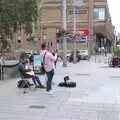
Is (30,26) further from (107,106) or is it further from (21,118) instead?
(21,118)

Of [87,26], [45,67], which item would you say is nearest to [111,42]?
[87,26]

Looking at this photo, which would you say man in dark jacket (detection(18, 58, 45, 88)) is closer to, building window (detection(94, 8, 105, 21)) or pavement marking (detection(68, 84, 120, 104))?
pavement marking (detection(68, 84, 120, 104))

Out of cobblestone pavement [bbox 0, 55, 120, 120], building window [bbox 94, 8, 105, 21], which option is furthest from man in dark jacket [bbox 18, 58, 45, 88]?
building window [bbox 94, 8, 105, 21]

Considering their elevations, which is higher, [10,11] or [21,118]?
[10,11]

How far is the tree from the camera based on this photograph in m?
23.0

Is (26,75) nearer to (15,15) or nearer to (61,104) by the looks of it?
(61,104)

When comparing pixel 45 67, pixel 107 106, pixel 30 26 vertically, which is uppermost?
pixel 30 26

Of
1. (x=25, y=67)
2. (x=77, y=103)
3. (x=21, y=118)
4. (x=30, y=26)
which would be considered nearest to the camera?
(x=21, y=118)

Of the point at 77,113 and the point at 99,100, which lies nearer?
the point at 77,113

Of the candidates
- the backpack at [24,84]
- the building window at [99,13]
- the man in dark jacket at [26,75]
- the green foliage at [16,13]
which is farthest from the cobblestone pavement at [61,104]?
the building window at [99,13]

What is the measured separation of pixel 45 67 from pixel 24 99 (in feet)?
4.82

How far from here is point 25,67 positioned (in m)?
18.6

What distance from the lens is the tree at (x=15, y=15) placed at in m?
23.0

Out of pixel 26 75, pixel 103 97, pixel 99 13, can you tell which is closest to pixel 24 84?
pixel 26 75
